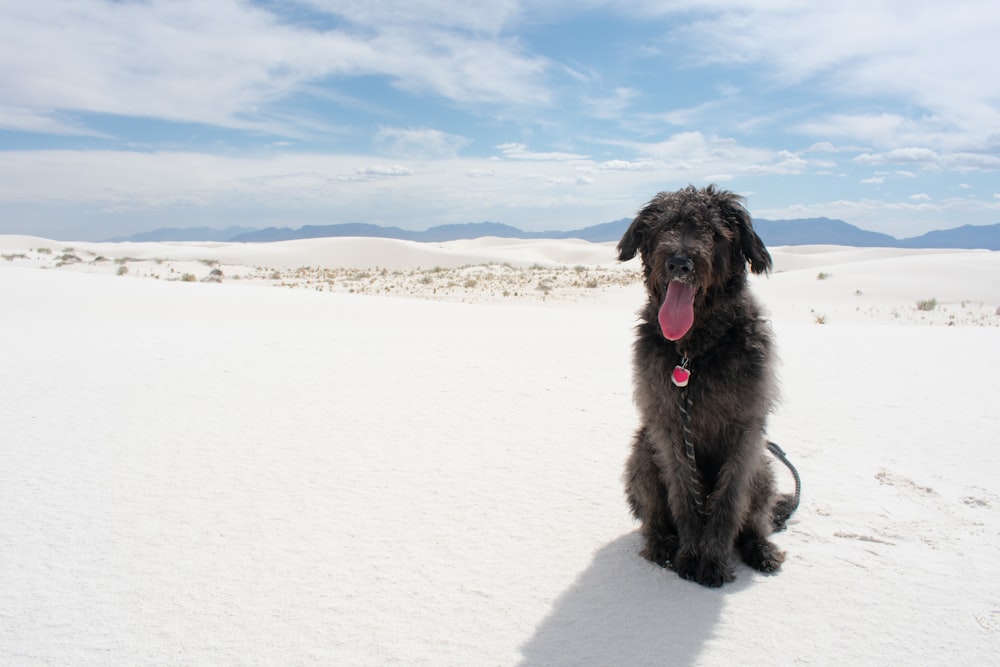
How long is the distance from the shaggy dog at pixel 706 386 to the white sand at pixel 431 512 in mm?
216

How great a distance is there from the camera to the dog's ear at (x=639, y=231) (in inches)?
134

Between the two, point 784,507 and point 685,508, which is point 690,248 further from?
point 784,507

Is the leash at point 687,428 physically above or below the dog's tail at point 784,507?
above

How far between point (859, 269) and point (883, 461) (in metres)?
27.1

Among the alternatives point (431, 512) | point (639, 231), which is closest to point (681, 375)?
point (639, 231)

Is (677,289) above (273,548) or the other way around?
above

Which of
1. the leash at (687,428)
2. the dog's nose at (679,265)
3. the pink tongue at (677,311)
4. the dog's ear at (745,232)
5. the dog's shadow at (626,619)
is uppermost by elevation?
the dog's ear at (745,232)

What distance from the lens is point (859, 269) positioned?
92.2 ft

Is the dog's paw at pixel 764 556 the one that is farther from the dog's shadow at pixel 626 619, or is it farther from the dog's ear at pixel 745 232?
the dog's ear at pixel 745 232

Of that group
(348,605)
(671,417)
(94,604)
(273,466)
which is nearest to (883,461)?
(671,417)

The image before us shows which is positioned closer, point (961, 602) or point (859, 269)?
point (961, 602)

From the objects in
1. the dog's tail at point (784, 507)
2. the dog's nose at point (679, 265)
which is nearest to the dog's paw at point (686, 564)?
the dog's tail at point (784, 507)

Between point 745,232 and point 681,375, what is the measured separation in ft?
2.69

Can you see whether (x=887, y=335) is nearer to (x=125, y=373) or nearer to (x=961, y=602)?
(x=961, y=602)
